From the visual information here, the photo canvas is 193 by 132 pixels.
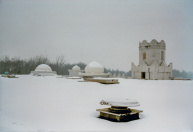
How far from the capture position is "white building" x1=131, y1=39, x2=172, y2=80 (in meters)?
19.3

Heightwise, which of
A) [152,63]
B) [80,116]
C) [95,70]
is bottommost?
[80,116]

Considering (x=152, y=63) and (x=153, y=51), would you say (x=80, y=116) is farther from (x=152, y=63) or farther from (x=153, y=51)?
(x=153, y=51)

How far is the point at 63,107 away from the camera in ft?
21.5

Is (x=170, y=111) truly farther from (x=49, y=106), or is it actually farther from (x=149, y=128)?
(x=49, y=106)

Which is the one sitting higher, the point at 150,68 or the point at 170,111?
the point at 150,68

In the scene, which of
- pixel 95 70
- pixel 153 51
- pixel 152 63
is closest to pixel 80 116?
pixel 95 70

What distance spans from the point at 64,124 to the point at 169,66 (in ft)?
56.2

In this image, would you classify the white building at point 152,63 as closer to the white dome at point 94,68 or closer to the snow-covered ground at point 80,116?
the white dome at point 94,68

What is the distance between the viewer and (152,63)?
19672 millimetres

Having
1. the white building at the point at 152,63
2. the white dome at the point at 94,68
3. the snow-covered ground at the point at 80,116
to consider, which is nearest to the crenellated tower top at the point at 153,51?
the white building at the point at 152,63

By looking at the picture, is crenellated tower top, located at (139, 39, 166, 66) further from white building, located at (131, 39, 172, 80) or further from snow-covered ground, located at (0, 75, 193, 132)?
snow-covered ground, located at (0, 75, 193, 132)

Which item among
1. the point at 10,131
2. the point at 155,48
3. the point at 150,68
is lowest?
the point at 10,131

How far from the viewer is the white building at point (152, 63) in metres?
19.3

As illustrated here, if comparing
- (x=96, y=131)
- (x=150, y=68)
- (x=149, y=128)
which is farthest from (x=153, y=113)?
(x=150, y=68)
